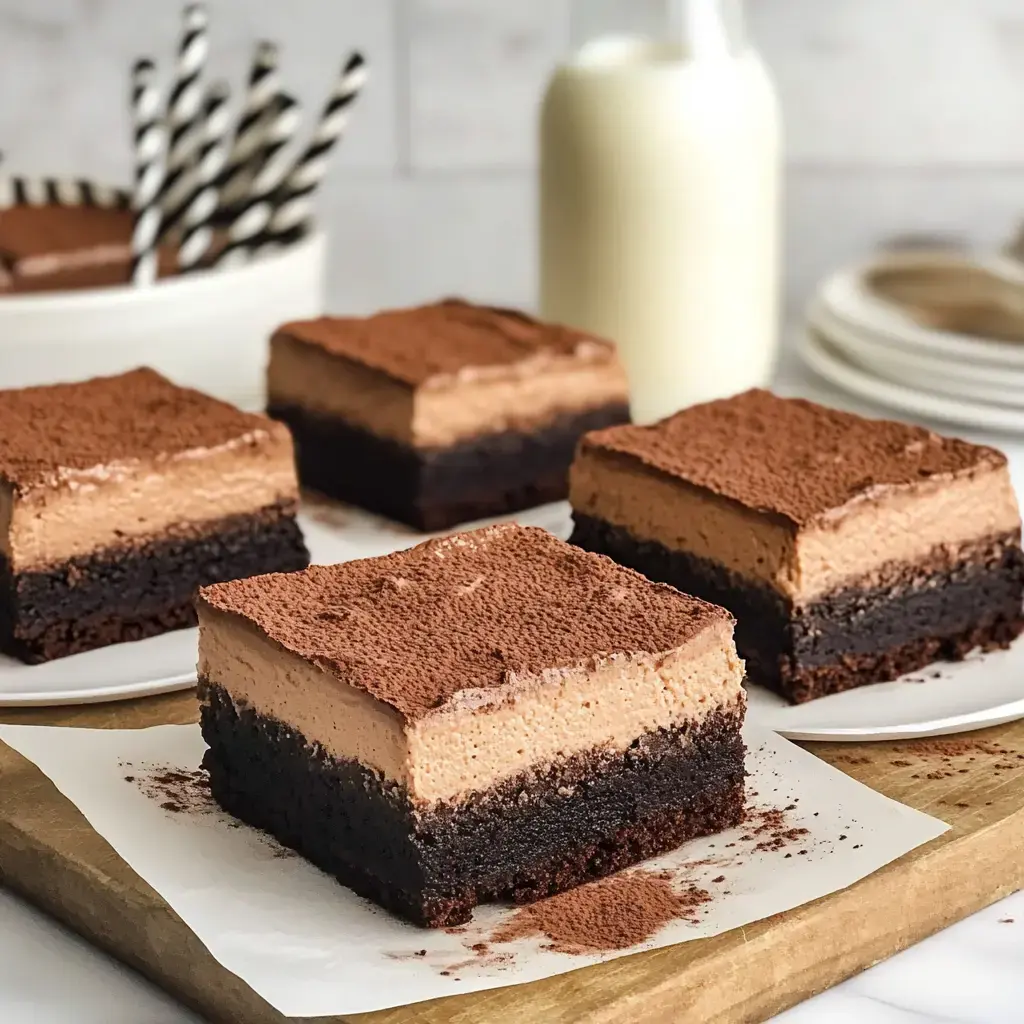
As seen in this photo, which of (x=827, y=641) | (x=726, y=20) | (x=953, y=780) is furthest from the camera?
(x=726, y=20)

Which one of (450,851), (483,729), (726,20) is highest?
(726,20)

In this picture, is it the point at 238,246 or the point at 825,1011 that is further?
the point at 238,246

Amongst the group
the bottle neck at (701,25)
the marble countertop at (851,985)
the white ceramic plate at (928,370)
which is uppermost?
the bottle neck at (701,25)

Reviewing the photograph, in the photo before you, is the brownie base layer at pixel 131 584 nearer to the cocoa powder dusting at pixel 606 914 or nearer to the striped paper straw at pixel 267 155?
the cocoa powder dusting at pixel 606 914

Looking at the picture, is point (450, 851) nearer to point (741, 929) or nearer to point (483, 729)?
point (483, 729)

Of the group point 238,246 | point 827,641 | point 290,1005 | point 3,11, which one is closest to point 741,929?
point 290,1005

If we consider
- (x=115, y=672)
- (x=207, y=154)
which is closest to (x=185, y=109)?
(x=207, y=154)

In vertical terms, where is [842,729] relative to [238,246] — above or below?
below

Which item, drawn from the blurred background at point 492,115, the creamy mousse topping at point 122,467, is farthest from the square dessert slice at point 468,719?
the blurred background at point 492,115
